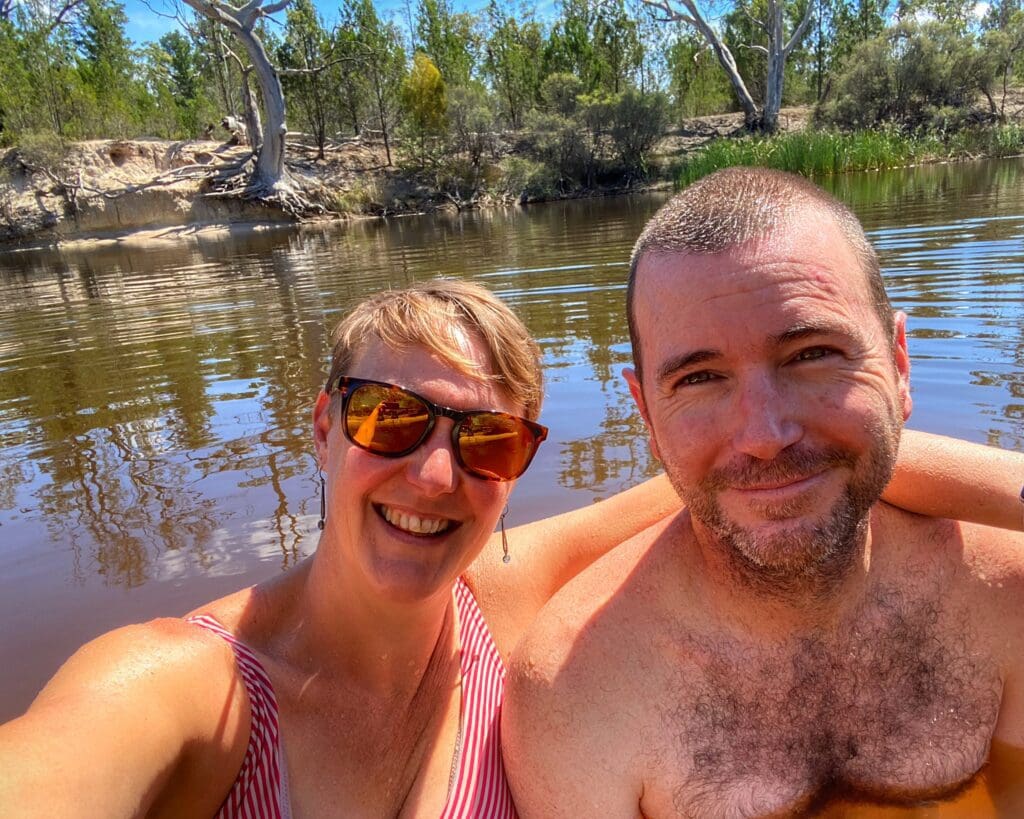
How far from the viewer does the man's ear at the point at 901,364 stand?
6.25 feet

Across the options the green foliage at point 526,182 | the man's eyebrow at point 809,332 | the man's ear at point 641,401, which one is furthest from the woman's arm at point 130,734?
the green foliage at point 526,182

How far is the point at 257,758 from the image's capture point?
1.59 m

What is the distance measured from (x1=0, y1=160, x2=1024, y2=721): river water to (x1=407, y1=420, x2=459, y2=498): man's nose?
1.96 meters

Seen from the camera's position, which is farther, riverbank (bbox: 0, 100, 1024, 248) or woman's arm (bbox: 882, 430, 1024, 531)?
riverbank (bbox: 0, 100, 1024, 248)

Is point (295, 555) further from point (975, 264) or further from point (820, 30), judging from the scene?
point (820, 30)

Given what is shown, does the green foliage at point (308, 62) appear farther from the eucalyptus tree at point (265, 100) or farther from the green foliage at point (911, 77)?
the green foliage at point (911, 77)

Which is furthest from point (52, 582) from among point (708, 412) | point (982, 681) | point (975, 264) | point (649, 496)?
point (975, 264)

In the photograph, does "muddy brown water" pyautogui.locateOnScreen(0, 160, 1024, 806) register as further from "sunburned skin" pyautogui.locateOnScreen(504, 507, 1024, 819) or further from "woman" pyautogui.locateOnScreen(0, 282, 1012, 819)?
"sunburned skin" pyautogui.locateOnScreen(504, 507, 1024, 819)

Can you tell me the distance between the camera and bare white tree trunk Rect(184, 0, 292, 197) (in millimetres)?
25909

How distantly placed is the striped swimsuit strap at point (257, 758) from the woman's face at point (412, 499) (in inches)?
12.5

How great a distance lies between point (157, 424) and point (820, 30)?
55395 mm

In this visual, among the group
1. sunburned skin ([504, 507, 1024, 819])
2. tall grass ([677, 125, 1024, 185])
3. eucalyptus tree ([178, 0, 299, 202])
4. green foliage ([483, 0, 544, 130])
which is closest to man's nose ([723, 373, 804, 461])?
sunburned skin ([504, 507, 1024, 819])

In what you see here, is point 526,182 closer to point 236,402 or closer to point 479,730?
point 236,402

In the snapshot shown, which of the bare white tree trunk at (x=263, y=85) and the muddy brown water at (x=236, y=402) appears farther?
the bare white tree trunk at (x=263, y=85)
